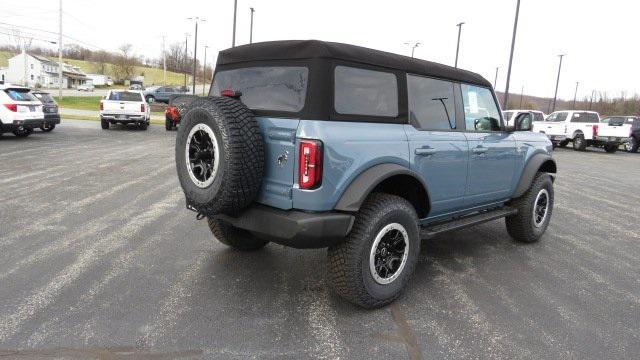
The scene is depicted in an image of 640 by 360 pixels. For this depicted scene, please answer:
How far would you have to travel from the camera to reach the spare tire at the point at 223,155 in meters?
3.06

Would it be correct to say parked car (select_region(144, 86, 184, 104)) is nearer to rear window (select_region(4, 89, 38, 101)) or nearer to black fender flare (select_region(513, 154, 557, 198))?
rear window (select_region(4, 89, 38, 101))

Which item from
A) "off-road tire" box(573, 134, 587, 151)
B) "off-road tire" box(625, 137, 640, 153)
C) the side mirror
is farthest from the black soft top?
"off-road tire" box(625, 137, 640, 153)

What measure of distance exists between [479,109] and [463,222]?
1.24 m

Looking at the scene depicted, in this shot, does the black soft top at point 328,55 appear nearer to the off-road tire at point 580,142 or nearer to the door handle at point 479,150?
the door handle at point 479,150

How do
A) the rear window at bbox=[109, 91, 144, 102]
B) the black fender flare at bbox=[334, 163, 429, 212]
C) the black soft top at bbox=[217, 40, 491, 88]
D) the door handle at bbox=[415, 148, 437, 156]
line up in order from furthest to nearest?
the rear window at bbox=[109, 91, 144, 102] → the door handle at bbox=[415, 148, 437, 156] → the black soft top at bbox=[217, 40, 491, 88] → the black fender flare at bbox=[334, 163, 429, 212]

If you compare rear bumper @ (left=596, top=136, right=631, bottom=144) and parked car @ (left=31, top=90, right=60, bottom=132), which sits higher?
rear bumper @ (left=596, top=136, right=631, bottom=144)

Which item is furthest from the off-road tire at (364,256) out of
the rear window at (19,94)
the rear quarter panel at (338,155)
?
the rear window at (19,94)

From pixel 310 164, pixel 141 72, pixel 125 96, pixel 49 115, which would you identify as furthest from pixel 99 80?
pixel 310 164

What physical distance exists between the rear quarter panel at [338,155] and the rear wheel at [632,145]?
81.5ft

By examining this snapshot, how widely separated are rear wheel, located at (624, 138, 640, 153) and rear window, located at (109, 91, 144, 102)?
79.1 feet

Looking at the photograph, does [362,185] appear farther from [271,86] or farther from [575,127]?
[575,127]

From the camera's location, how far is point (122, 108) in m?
19.4

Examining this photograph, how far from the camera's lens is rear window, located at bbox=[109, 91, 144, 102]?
19625mm

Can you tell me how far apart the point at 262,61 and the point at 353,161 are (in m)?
1.21
